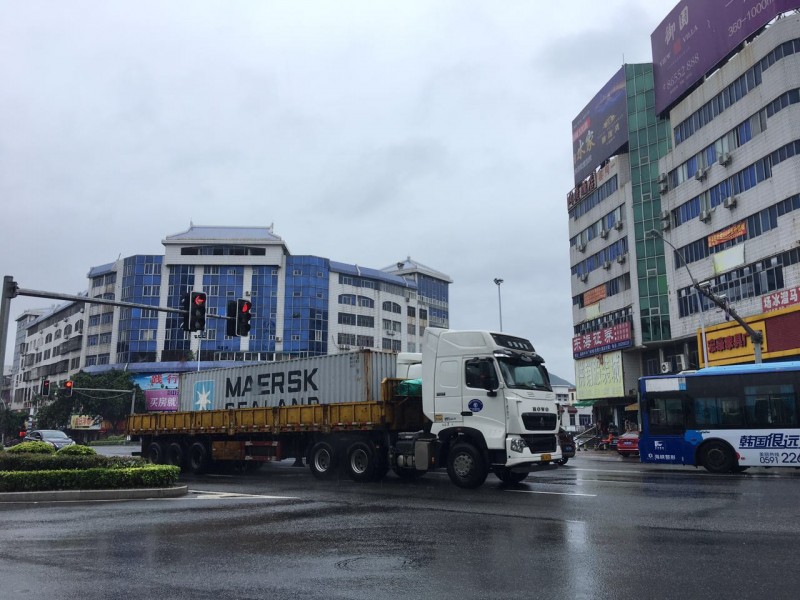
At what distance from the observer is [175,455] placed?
23.7 meters

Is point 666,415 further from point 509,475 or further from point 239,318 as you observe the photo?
point 239,318

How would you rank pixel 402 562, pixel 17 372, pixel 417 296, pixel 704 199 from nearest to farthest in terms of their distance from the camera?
1. pixel 402 562
2. pixel 704 199
3. pixel 417 296
4. pixel 17 372

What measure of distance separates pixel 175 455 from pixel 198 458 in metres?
1.40

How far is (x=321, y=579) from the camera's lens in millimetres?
6672

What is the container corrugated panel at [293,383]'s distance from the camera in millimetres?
18844

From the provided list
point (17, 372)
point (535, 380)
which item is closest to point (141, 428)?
point (535, 380)

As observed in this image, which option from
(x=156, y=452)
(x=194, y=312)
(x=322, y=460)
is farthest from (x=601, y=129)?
(x=194, y=312)

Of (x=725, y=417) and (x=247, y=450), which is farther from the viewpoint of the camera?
(x=247, y=450)

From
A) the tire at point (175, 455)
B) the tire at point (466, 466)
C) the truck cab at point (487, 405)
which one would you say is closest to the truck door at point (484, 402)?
the truck cab at point (487, 405)

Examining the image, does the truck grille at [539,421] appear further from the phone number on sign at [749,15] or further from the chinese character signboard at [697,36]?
the phone number on sign at [749,15]

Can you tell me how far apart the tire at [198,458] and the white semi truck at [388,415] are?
41 millimetres

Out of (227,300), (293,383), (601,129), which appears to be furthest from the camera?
(227,300)

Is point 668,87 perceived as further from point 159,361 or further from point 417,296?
point 159,361

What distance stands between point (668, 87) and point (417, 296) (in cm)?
6142
